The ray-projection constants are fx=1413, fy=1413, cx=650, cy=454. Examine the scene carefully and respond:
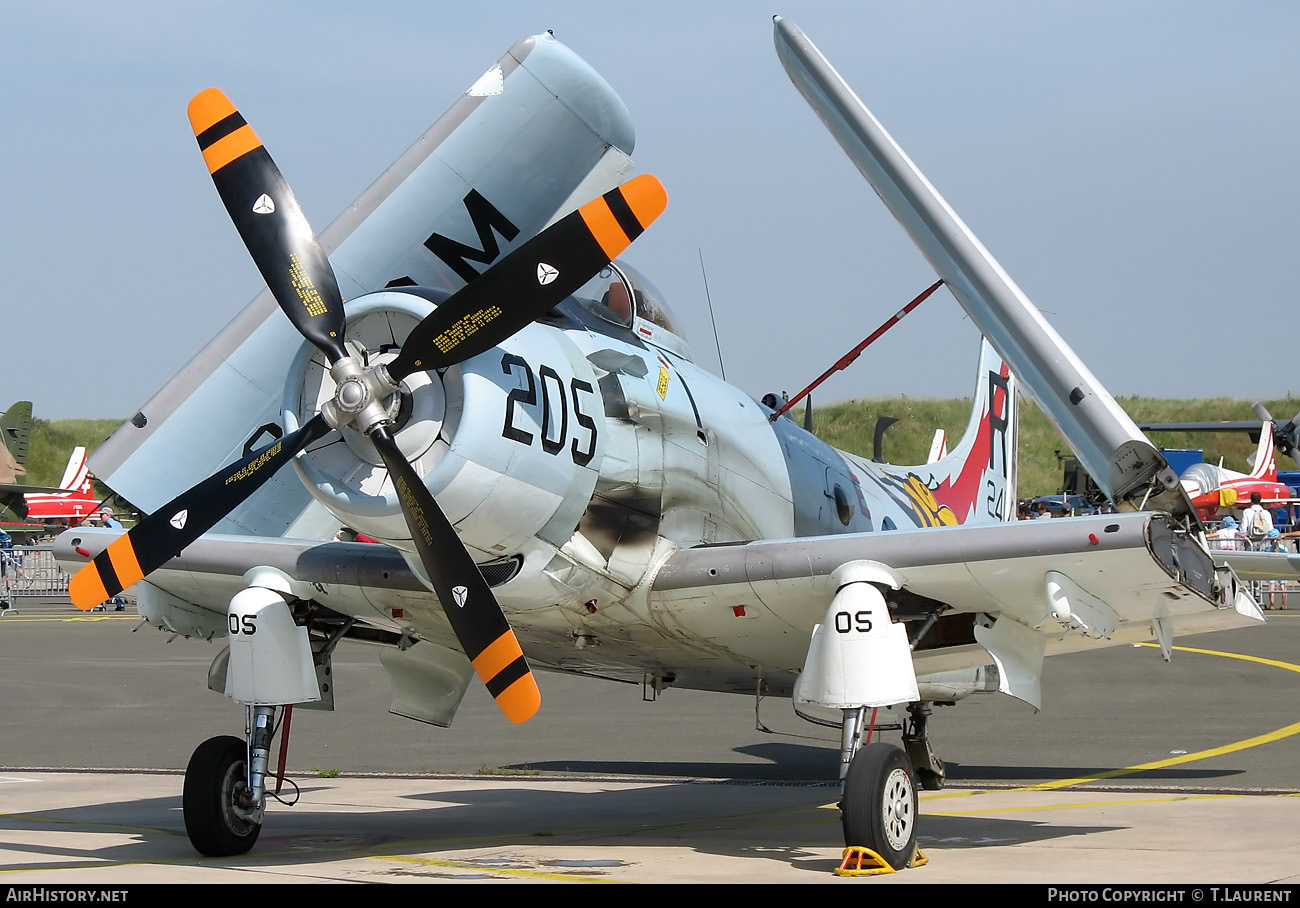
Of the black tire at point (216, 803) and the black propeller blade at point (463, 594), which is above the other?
the black propeller blade at point (463, 594)

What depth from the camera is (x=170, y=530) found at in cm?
715

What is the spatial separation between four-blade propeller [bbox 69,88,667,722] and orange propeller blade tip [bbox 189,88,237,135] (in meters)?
0.04

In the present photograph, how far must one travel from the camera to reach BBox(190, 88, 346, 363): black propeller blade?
689 cm

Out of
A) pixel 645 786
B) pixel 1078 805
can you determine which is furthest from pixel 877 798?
pixel 645 786

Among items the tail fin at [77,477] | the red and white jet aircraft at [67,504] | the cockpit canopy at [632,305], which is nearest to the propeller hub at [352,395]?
the cockpit canopy at [632,305]

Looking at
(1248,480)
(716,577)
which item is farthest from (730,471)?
(1248,480)

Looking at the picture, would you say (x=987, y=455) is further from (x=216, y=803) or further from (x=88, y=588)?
(x=88, y=588)

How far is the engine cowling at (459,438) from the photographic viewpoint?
6.85 metres

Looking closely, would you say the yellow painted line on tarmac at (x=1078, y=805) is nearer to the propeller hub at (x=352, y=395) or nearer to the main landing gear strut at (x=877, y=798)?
the main landing gear strut at (x=877, y=798)

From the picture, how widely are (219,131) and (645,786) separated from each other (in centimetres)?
654

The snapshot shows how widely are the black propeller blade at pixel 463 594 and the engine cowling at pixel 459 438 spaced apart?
0.35 ft

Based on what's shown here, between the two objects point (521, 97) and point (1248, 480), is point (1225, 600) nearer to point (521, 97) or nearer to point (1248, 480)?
point (521, 97)
